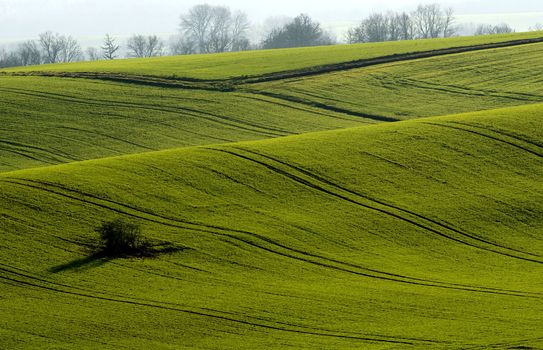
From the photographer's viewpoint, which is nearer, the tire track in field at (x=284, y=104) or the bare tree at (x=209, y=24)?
the tire track in field at (x=284, y=104)

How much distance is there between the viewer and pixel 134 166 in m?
36.7

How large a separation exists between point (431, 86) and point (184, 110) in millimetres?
15781

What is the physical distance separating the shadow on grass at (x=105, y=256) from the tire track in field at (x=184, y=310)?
3.49 feet

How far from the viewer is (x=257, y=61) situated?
6831cm

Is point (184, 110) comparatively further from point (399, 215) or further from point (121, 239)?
point (121, 239)

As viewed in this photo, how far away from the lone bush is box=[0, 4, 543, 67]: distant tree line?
102 m

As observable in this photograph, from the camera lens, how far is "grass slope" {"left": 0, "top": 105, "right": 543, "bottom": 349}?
23531mm

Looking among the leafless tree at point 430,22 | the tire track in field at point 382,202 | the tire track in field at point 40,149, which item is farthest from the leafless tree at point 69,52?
the tire track in field at point 382,202

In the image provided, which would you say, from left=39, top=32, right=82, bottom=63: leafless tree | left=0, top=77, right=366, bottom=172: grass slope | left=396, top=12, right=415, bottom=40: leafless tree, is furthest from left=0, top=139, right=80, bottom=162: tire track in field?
left=396, top=12, right=415, bottom=40: leafless tree

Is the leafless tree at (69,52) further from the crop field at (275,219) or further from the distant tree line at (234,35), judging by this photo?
the crop field at (275,219)

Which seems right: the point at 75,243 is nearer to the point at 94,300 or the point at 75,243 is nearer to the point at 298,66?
the point at 94,300

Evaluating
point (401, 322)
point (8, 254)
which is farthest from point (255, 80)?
point (401, 322)

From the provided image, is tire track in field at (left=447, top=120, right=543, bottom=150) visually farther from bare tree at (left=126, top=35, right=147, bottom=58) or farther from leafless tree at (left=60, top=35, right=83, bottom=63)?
leafless tree at (left=60, top=35, right=83, bottom=63)

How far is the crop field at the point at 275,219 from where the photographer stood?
23828mm
